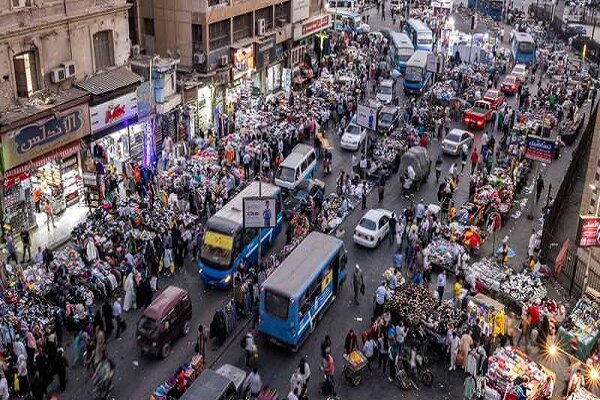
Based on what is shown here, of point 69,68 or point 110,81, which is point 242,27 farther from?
point 69,68

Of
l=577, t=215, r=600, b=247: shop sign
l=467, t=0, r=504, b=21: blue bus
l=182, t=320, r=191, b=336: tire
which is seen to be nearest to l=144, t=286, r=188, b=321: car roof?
l=182, t=320, r=191, b=336: tire

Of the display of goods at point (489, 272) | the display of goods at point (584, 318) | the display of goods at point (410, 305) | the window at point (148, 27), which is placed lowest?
the display of goods at point (489, 272)

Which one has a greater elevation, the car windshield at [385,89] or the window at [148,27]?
the window at [148,27]

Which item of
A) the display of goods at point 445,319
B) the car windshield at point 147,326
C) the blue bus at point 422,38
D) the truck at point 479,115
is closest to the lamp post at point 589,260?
the display of goods at point 445,319

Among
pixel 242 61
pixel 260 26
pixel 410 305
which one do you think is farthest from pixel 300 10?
pixel 410 305

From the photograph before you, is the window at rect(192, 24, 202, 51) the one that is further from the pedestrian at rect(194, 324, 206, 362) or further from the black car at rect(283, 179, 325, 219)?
the pedestrian at rect(194, 324, 206, 362)

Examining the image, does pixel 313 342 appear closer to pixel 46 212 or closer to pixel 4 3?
pixel 46 212

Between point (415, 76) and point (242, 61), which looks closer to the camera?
point (242, 61)

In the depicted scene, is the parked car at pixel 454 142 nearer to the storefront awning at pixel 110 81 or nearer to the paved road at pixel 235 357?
the paved road at pixel 235 357
